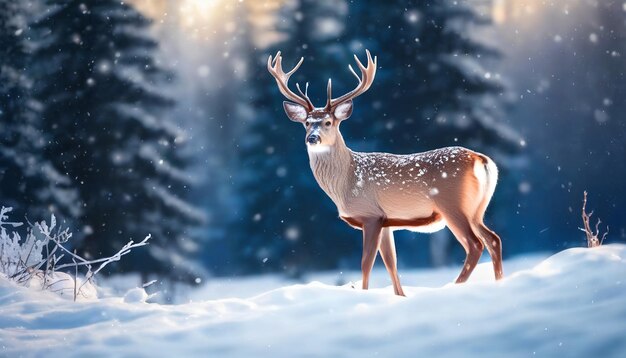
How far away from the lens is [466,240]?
14.9ft

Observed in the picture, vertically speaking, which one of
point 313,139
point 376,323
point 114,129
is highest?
point 114,129

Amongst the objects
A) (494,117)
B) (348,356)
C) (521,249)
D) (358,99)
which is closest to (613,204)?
(521,249)

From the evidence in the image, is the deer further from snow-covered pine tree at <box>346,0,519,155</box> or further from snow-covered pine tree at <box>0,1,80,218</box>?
snow-covered pine tree at <box>0,1,80,218</box>

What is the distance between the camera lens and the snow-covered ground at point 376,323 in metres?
2.92

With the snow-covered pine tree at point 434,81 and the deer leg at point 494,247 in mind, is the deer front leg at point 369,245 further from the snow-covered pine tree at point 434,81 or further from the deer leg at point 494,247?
the snow-covered pine tree at point 434,81

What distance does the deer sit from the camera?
4.60 m

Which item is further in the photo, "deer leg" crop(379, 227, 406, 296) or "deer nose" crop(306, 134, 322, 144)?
"deer leg" crop(379, 227, 406, 296)

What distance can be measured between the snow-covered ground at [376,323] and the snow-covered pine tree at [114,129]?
15.6ft

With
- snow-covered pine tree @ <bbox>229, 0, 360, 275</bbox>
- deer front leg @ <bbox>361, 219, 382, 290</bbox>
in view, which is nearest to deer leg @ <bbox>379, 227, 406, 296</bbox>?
deer front leg @ <bbox>361, 219, 382, 290</bbox>

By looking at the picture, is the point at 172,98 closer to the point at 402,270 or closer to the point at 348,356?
the point at 402,270

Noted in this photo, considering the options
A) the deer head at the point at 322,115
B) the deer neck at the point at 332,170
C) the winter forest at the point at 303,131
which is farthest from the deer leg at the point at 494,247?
the winter forest at the point at 303,131

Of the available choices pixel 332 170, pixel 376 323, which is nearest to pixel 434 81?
pixel 332 170

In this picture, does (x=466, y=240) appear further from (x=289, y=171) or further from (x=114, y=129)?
(x=114, y=129)

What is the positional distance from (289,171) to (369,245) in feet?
17.3
